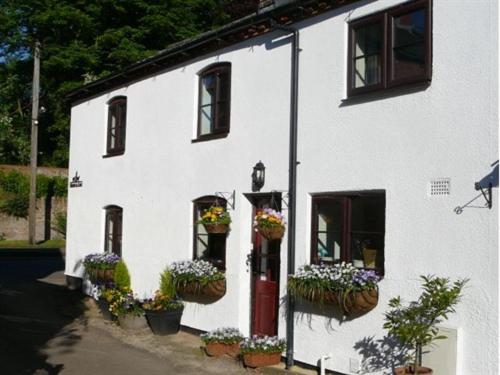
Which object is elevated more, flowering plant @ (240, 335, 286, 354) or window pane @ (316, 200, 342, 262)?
window pane @ (316, 200, 342, 262)

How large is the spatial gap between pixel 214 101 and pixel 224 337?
394 cm

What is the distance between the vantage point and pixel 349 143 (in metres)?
8.62

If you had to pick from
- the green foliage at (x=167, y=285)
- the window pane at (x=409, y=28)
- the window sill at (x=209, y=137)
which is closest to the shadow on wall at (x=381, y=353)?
the window pane at (x=409, y=28)

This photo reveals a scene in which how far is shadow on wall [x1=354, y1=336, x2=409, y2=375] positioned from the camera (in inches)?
304

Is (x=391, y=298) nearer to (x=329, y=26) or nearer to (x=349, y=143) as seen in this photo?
(x=349, y=143)

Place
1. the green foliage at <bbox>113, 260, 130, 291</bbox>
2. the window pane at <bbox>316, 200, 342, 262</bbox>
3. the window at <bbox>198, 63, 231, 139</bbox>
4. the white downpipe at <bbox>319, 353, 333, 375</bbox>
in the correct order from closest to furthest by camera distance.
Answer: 1. the white downpipe at <bbox>319, 353, 333, 375</bbox>
2. the window pane at <bbox>316, 200, 342, 262</bbox>
3. the window at <bbox>198, 63, 231, 139</bbox>
4. the green foliage at <bbox>113, 260, 130, 291</bbox>

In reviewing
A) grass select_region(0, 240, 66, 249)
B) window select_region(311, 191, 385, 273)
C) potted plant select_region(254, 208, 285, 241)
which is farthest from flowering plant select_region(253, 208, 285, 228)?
grass select_region(0, 240, 66, 249)

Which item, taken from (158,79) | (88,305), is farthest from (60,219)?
(158,79)

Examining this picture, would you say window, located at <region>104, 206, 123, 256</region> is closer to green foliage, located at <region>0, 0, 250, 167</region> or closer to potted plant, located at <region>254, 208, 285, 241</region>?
potted plant, located at <region>254, 208, 285, 241</region>

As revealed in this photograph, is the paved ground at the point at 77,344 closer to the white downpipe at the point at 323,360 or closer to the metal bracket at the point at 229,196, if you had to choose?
the white downpipe at the point at 323,360

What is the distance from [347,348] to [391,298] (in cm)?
97

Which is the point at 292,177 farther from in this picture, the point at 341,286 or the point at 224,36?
the point at 224,36

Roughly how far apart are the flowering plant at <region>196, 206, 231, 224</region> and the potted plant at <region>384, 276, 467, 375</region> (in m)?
3.69

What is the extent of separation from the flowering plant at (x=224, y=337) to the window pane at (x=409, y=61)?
4.45 meters
